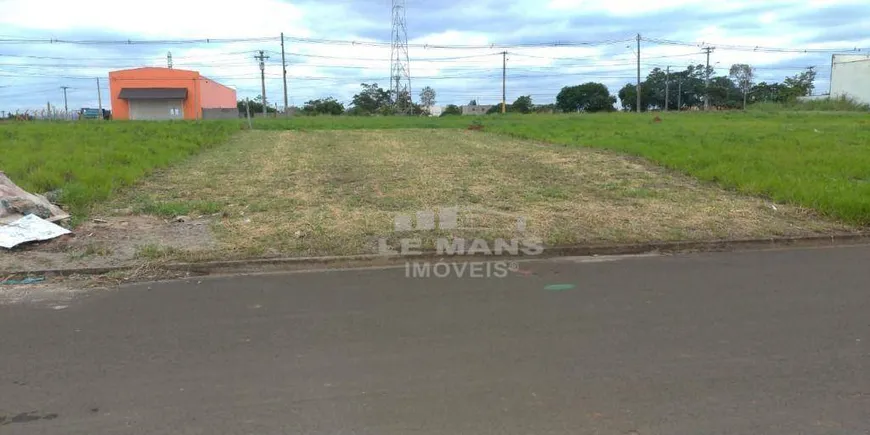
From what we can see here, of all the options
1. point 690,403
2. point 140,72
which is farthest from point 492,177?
point 140,72

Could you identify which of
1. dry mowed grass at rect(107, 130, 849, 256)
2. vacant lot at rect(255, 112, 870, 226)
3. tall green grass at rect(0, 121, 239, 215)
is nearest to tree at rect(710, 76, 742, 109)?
vacant lot at rect(255, 112, 870, 226)

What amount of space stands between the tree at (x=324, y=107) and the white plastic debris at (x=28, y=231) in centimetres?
7454

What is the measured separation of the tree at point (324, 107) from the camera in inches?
3223

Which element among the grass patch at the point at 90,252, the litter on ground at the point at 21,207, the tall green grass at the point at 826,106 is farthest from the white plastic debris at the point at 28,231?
the tall green grass at the point at 826,106

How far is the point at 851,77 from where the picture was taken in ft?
236

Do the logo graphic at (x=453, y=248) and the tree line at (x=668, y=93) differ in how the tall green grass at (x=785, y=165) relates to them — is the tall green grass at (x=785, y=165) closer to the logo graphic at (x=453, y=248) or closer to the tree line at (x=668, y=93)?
the logo graphic at (x=453, y=248)

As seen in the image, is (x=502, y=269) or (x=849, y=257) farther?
(x=849, y=257)

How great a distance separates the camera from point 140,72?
228 feet

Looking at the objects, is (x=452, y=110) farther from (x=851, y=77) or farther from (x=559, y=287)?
(x=559, y=287)

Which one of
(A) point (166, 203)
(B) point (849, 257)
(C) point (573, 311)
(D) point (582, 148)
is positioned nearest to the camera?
(C) point (573, 311)

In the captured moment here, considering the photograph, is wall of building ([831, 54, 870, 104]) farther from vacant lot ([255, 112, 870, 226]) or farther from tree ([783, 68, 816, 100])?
vacant lot ([255, 112, 870, 226])

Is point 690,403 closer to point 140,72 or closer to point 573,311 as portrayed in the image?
point 573,311

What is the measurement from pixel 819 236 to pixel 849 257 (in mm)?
904

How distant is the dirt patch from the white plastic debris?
7 centimetres
